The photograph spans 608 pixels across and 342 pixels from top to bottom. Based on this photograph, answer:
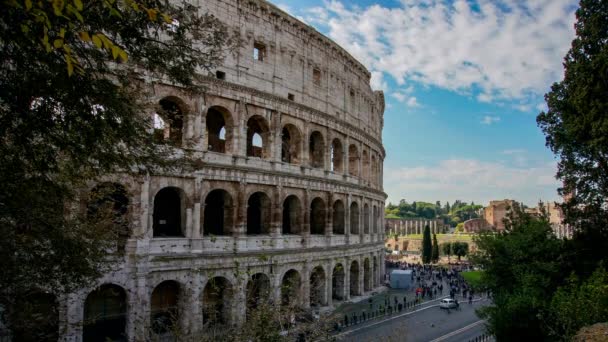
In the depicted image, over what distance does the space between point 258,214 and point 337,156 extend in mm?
6753

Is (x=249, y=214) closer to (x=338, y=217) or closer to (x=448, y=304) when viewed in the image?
(x=338, y=217)

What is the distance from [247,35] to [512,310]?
15.7 m

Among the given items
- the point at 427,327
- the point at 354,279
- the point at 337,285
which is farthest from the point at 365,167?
the point at 427,327

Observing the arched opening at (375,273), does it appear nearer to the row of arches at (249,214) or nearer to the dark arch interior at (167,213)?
the row of arches at (249,214)

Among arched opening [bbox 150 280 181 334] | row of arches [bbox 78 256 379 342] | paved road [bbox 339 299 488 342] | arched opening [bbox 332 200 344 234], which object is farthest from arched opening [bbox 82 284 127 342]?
arched opening [bbox 332 200 344 234]

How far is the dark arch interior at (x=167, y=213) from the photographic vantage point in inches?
747

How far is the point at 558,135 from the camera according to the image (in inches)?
758

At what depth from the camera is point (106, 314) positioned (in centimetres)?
1689

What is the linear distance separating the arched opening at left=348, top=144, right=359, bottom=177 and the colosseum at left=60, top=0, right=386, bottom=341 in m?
0.07

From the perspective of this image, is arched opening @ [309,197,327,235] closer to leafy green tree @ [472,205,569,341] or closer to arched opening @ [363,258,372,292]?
arched opening @ [363,258,372,292]

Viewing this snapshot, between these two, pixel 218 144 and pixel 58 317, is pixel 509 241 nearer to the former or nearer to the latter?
pixel 218 144

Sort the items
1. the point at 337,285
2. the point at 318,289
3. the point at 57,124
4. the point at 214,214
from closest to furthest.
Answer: the point at 57,124 < the point at 214,214 < the point at 318,289 < the point at 337,285

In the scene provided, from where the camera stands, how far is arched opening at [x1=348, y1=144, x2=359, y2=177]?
92.8 ft

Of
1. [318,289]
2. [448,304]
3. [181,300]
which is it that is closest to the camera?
[181,300]
